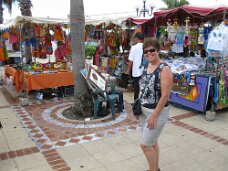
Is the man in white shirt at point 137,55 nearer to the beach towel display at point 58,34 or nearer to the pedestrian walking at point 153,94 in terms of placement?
the pedestrian walking at point 153,94

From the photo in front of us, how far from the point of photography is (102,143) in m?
4.16

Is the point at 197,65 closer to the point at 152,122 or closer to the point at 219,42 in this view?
the point at 219,42

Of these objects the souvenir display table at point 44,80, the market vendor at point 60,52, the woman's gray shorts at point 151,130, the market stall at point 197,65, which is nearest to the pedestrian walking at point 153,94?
the woman's gray shorts at point 151,130

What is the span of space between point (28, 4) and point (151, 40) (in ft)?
42.3

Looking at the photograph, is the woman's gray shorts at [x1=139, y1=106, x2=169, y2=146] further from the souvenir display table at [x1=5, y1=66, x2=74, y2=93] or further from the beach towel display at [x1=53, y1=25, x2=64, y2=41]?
the beach towel display at [x1=53, y1=25, x2=64, y2=41]

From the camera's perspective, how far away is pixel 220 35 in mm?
5250

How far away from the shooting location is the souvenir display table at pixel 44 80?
679 cm

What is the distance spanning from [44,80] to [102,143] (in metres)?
3.50

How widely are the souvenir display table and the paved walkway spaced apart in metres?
1.11

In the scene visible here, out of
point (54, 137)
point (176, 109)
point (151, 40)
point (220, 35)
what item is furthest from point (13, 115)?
point (220, 35)

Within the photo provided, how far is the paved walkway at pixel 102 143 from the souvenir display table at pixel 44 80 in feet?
3.64

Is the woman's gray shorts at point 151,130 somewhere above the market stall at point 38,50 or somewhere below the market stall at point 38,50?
below

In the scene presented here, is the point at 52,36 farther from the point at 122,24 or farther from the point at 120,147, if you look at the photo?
the point at 120,147

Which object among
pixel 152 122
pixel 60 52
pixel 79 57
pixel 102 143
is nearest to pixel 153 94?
pixel 152 122
